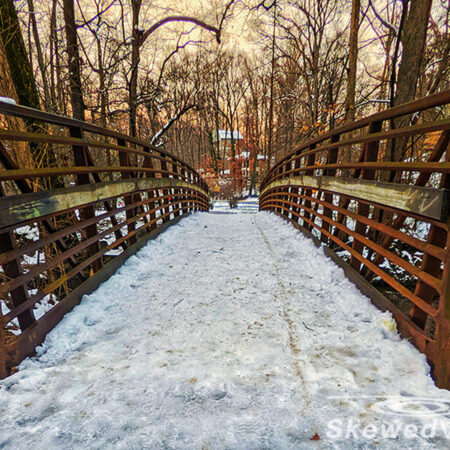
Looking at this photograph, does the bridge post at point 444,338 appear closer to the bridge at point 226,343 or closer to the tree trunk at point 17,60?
the bridge at point 226,343

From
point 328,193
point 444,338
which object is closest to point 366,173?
point 328,193

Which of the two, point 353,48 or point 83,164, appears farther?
point 353,48

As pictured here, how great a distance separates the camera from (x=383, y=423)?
1.37 metres

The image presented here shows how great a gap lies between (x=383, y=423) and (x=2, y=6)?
7.68 m

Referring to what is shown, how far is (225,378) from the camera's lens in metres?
1.70

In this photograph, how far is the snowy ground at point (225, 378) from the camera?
1.34m

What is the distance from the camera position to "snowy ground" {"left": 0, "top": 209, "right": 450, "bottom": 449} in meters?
1.34

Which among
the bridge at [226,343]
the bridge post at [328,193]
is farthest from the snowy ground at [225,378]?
the bridge post at [328,193]

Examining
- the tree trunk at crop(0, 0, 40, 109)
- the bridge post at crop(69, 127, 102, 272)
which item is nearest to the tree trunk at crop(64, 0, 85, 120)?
the tree trunk at crop(0, 0, 40, 109)

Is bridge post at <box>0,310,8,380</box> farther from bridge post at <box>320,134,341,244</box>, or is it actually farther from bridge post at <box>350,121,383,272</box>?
bridge post at <box>320,134,341,244</box>

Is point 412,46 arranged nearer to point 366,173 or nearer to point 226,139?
point 366,173

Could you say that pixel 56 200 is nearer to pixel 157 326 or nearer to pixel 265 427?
pixel 157 326

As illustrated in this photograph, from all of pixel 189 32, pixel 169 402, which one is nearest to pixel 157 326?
pixel 169 402

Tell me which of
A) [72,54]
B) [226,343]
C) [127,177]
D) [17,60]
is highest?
[72,54]
